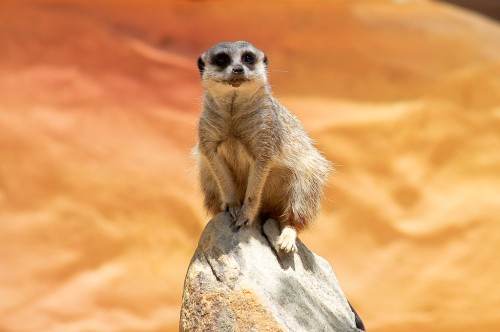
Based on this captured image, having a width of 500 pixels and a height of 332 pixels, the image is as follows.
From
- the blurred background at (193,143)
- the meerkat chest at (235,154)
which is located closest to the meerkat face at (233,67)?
the meerkat chest at (235,154)

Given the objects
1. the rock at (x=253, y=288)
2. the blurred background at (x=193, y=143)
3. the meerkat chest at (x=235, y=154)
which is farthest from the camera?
the blurred background at (x=193, y=143)

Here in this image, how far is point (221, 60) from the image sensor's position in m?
3.14

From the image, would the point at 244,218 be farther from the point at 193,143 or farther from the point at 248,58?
the point at 193,143

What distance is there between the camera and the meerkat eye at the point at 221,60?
10.3 ft

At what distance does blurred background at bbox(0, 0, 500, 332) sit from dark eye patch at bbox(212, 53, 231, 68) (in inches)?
98.4

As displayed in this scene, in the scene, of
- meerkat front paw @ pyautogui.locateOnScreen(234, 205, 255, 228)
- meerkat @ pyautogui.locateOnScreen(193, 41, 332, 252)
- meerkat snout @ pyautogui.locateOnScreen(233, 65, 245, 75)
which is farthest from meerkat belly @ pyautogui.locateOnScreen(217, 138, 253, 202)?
meerkat snout @ pyautogui.locateOnScreen(233, 65, 245, 75)

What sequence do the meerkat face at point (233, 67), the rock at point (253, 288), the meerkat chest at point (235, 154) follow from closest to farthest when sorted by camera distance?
the rock at point (253, 288)
the meerkat face at point (233, 67)
the meerkat chest at point (235, 154)

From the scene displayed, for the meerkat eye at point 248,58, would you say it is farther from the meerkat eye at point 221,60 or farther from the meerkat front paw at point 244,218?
the meerkat front paw at point 244,218

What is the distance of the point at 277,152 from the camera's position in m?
3.30

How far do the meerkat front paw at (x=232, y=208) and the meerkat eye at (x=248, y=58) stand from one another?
58 centimetres

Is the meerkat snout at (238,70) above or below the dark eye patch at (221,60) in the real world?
below

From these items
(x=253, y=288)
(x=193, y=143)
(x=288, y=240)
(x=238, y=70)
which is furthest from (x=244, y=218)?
(x=193, y=143)

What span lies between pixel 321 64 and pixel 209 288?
323cm

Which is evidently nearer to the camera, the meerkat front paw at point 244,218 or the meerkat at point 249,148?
the meerkat at point 249,148
